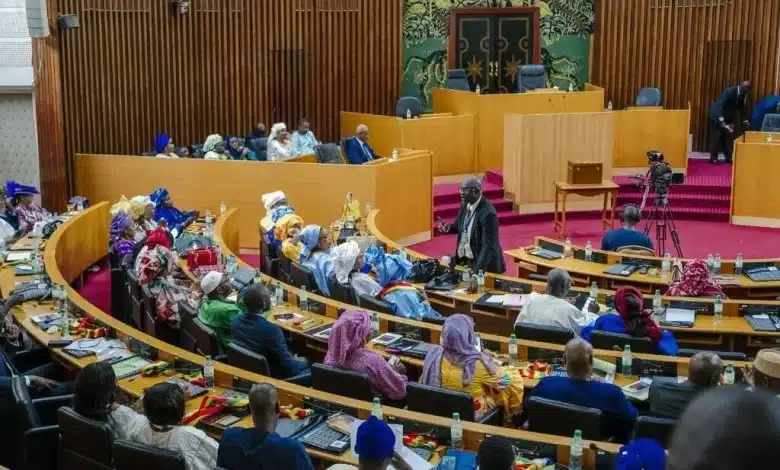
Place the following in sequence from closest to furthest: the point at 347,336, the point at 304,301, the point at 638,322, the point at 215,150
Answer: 1. the point at 347,336
2. the point at 638,322
3. the point at 304,301
4. the point at 215,150

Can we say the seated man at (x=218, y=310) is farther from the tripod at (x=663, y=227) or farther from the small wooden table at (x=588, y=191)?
the small wooden table at (x=588, y=191)

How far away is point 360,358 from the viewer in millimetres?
5617

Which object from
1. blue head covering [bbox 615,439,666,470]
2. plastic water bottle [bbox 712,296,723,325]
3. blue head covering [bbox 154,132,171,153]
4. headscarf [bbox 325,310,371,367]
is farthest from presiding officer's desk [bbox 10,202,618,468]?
blue head covering [bbox 154,132,171,153]

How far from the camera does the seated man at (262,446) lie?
160 inches

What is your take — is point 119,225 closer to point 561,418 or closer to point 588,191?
point 588,191

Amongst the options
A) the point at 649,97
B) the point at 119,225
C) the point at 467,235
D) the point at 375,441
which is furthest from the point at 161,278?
the point at 649,97

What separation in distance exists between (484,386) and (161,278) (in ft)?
11.8

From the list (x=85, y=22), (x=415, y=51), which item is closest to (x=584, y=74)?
(x=415, y=51)

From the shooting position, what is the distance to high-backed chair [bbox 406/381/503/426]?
196 inches

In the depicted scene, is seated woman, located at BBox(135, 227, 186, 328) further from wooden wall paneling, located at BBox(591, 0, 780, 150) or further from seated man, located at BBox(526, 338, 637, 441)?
wooden wall paneling, located at BBox(591, 0, 780, 150)

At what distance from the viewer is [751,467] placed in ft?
3.20

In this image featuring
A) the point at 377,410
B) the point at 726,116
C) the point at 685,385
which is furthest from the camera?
the point at 726,116

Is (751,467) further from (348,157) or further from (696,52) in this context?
(696,52)

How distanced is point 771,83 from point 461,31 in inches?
211
